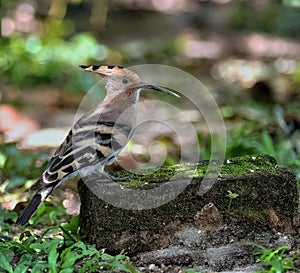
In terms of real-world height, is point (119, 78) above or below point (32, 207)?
above

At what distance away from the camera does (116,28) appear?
16766 millimetres

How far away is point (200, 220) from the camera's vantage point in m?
4.71

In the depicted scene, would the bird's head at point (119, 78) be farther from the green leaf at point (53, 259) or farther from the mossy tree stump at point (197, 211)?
the green leaf at point (53, 259)

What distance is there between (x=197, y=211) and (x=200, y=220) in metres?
0.06

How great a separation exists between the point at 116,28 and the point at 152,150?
8.98 meters

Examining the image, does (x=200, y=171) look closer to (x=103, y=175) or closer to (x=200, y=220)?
(x=200, y=220)

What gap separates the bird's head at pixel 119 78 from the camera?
196 inches

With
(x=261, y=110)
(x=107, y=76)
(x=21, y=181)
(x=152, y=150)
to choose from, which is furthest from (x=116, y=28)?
(x=107, y=76)

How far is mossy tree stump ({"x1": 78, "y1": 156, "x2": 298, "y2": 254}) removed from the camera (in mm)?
4688

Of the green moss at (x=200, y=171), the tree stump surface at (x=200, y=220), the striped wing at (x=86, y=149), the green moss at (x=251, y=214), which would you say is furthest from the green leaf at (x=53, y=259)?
the green moss at (x=251, y=214)

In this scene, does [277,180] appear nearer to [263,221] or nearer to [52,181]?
[263,221]

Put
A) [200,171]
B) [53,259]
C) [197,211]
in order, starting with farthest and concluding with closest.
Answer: [200,171] → [197,211] → [53,259]

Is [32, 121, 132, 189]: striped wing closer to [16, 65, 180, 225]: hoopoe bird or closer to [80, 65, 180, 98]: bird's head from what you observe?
[16, 65, 180, 225]: hoopoe bird

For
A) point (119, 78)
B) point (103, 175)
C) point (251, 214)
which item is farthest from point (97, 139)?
point (251, 214)
